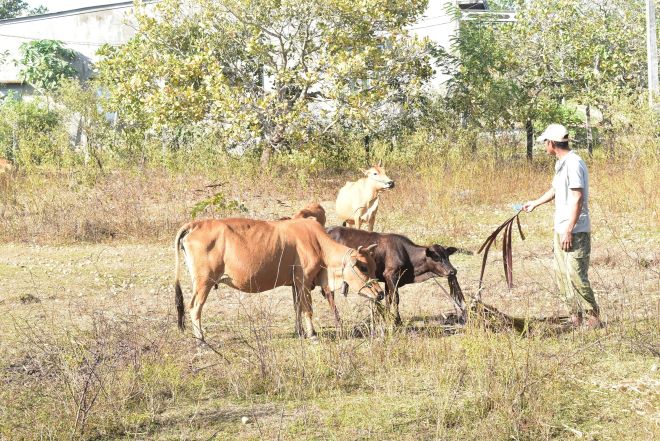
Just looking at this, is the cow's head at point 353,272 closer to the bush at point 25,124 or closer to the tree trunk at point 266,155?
the tree trunk at point 266,155

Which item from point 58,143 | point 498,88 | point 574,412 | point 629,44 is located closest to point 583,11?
point 629,44

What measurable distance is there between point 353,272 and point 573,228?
1.93m

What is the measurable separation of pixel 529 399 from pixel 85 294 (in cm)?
590

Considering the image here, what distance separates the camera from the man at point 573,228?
25.4ft

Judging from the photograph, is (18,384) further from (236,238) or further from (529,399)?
(529,399)

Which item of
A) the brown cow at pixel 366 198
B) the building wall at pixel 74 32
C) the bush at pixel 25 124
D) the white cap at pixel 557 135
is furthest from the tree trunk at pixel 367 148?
the building wall at pixel 74 32

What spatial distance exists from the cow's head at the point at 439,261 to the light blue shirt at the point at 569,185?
1.21 m

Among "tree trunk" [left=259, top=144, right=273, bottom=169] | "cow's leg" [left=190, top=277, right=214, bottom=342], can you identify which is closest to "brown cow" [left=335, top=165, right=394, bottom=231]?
"tree trunk" [left=259, top=144, right=273, bottom=169]

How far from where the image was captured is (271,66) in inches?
715

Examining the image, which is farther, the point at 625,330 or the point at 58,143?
the point at 58,143

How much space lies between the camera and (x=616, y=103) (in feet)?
59.7

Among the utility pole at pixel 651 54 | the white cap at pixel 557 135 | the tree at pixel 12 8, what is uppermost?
the tree at pixel 12 8

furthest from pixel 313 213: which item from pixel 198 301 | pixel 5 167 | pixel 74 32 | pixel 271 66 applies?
pixel 74 32

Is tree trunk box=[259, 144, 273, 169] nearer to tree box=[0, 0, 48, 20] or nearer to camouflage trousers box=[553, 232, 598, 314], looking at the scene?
A: camouflage trousers box=[553, 232, 598, 314]
